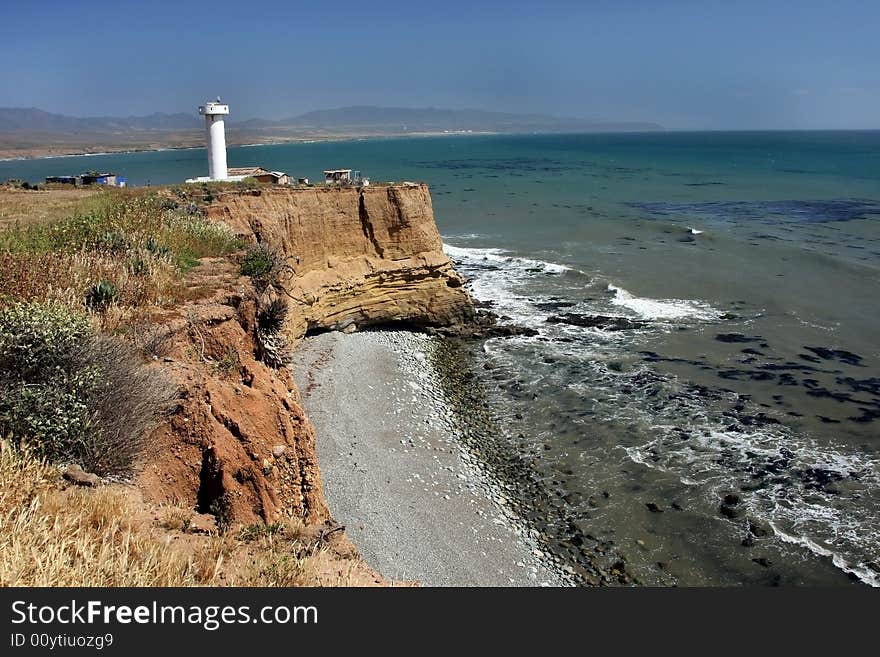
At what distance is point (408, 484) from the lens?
644 inches

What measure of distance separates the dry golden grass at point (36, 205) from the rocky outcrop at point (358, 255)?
4.91 meters

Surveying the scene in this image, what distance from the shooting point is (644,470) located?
17.6m

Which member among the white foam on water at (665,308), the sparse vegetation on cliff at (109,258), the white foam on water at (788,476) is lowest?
the white foam on water at (788,476)

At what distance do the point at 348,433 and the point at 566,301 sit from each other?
18.3 metres

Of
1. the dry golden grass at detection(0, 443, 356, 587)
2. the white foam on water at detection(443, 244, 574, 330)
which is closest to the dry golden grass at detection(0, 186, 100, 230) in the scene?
the dry golden grass at detection(0, 443, 356, 587)

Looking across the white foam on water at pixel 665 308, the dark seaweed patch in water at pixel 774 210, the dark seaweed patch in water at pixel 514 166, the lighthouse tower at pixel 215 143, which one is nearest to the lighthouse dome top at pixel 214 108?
the lighthouse tower at pixel 215 143

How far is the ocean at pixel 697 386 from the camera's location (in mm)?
15023

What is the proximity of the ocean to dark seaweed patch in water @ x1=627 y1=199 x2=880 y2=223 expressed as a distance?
339 centimetres

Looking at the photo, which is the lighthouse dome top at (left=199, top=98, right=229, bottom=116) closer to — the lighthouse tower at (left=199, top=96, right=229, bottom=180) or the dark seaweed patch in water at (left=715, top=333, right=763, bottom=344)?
the lighthouse tower at (left=199, top=96, right=229, bottom=180)

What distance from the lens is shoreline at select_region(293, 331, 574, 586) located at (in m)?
13.7

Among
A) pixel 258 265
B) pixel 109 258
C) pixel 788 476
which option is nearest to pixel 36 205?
pixel 258 265

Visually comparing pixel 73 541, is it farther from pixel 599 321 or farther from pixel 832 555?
pixel 599 321

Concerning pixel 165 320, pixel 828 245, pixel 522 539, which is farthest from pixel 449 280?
pixel 828 245

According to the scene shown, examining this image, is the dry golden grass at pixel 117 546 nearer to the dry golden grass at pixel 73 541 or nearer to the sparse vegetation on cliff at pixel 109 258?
the dry golden grass at pixel 73 541
